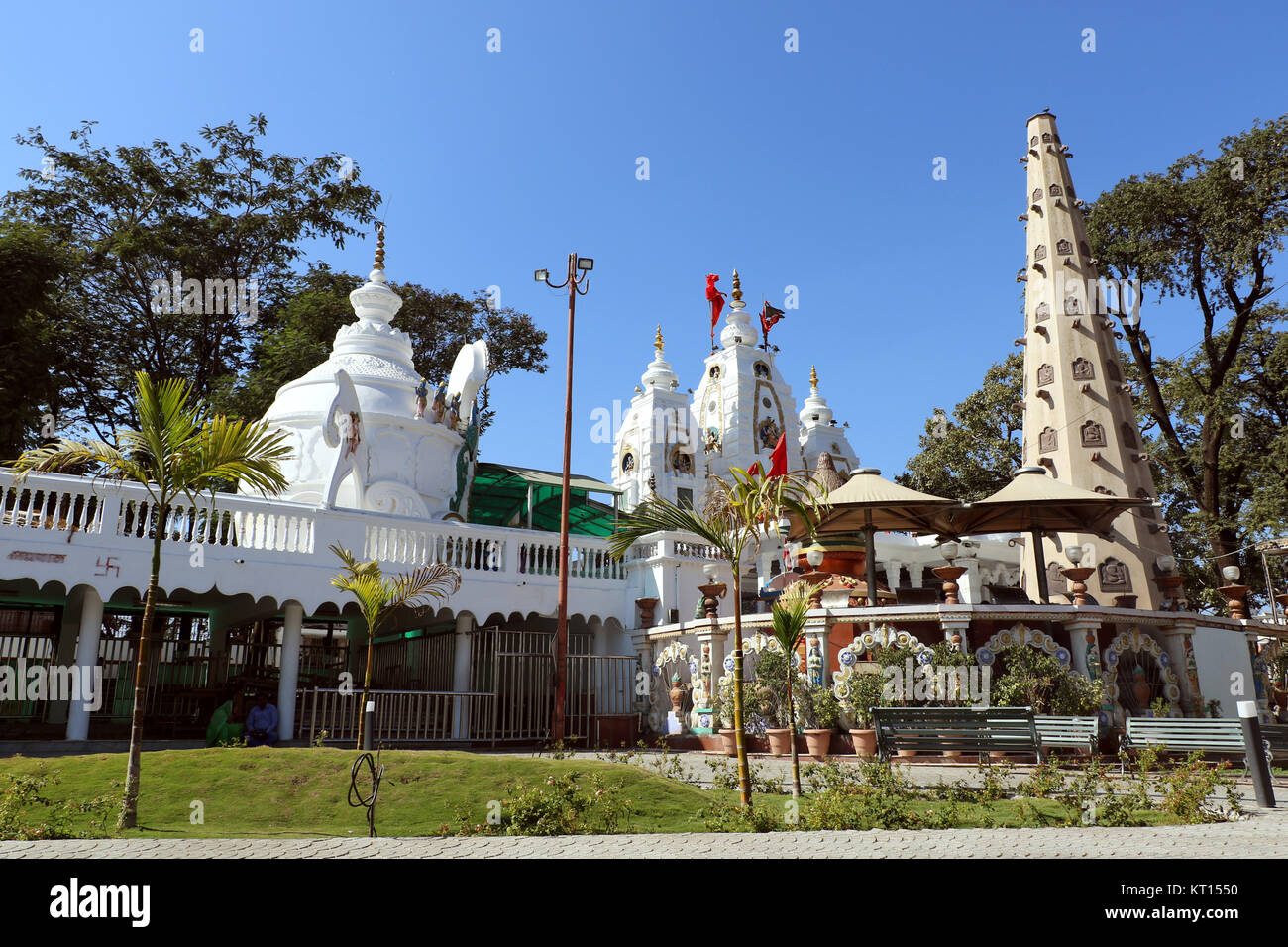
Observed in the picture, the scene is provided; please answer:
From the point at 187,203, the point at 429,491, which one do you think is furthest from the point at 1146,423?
the point at 187,203

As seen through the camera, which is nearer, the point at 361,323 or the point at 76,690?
the point at 76,690

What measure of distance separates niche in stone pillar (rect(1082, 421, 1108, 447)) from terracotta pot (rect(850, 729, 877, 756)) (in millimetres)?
12404

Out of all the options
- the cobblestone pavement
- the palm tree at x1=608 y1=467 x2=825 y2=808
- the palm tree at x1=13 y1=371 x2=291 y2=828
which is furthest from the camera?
the palm tree at x1=608 y1=467 x2=825 y2=808

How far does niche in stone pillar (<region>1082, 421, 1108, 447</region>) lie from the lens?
21891 millimetres

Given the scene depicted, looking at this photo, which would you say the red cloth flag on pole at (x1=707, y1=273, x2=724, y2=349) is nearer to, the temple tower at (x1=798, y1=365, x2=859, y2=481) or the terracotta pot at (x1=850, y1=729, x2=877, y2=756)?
the temple tower at (x1=798, y1=365, x2=859, y2=481)

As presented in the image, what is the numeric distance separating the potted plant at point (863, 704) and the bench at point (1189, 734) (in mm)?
3609

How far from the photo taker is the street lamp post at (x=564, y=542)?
1566cm

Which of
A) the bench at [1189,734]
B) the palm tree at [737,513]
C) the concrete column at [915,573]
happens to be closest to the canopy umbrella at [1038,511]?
the bench at [1189,734]

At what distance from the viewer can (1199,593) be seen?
29484 millimetres

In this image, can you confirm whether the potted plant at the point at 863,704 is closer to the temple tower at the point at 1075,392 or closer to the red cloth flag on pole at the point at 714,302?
the temple tower at the point at 1075,392

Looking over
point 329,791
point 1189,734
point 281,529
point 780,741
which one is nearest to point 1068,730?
point 1189,734

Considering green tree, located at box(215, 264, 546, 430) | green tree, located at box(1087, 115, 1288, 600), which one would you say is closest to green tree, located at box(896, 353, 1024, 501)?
green tree, located at box(1087, 115, 1288, 600)

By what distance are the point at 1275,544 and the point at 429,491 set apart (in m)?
23.6
